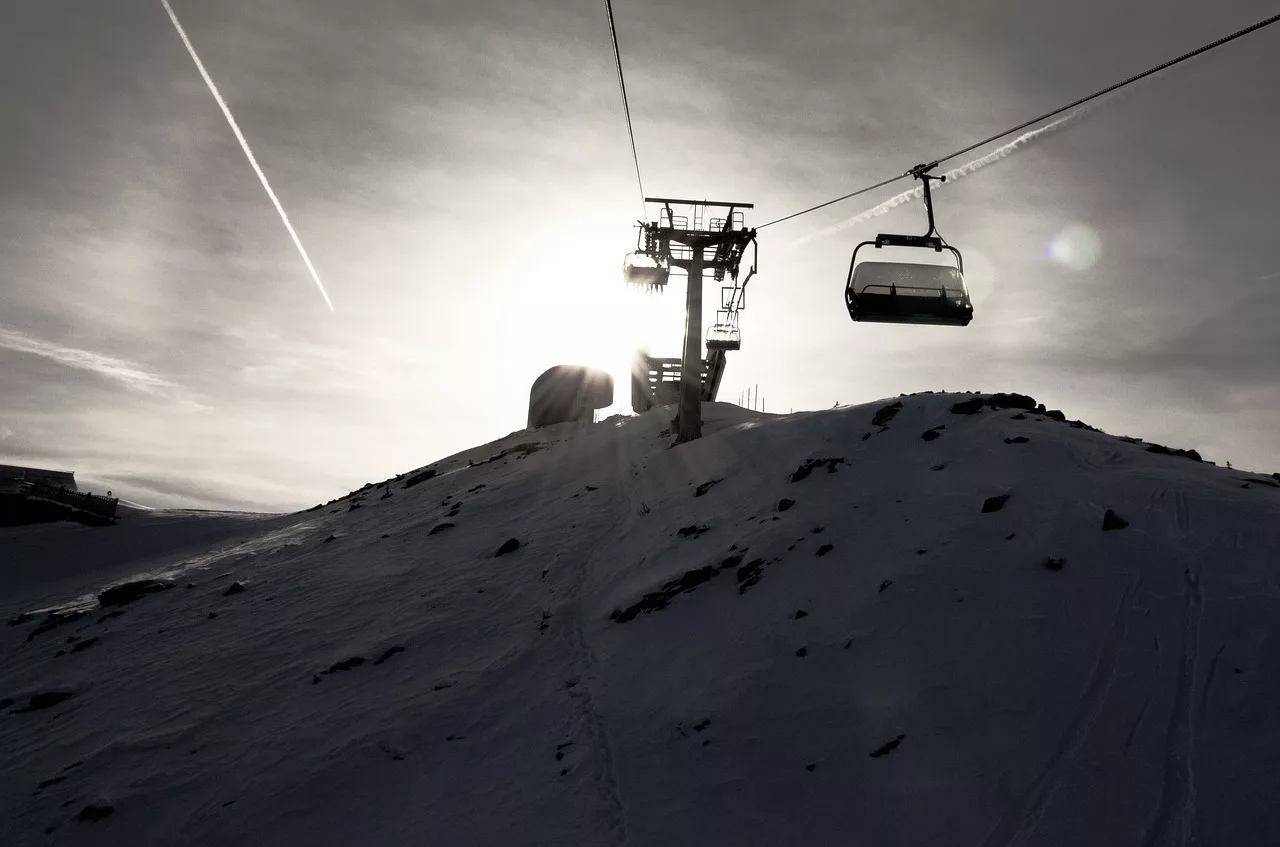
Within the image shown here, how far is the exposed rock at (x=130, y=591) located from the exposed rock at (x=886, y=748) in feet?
68.2

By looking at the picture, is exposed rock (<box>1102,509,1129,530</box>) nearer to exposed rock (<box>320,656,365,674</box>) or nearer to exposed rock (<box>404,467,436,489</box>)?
exposed rock (<box>320,656,365,674</box>)

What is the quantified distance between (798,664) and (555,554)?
876 centimetres

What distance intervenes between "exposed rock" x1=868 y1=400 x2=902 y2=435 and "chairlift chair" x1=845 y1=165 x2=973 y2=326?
6605 mm

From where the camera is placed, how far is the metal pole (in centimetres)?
2575

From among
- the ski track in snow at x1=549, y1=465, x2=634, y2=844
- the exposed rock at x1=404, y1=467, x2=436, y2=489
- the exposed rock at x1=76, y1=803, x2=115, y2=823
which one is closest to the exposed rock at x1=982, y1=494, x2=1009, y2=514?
the ski track in snow at x1=549, y1=465, x2=634, y2=844

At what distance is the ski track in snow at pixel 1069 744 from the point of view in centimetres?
696

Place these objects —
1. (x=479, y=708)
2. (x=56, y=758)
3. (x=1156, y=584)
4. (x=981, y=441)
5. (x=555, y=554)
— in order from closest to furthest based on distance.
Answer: (x=1156, y=584), (x=479, y=708), (x=56, y=758), (x=981, y=441), (x=555, y=554)

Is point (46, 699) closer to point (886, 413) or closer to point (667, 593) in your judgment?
point (667, 593)

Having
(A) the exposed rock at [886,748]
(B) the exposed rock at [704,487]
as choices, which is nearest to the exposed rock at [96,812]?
(A) the exposed rock at [886,748]

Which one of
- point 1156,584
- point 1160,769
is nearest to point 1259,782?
point 1160,769

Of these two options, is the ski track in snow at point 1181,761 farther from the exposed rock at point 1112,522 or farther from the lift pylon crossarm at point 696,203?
the lift pylon crossarm at point 696,203

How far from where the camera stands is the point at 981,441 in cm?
1627

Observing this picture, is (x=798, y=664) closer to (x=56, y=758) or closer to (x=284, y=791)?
(x=284, y=791)

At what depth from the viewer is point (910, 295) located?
12.8 metres
